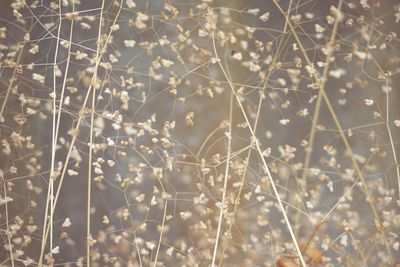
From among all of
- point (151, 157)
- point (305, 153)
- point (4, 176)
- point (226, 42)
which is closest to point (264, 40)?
point (226, 42)

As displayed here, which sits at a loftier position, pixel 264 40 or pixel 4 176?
pixel 264 40

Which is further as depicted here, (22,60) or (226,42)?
(22,60)

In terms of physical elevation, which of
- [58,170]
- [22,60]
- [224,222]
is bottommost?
[224,222]

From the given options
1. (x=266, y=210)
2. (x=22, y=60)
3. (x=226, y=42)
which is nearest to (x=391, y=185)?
(x=266, y=210)

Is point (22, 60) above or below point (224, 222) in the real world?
above

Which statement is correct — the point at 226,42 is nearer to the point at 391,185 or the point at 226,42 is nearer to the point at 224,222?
the point at 224,222

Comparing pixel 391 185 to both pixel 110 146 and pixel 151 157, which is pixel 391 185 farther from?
pixel 110 146
